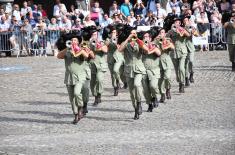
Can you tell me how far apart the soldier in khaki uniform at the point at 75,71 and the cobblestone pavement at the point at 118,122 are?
0.38m

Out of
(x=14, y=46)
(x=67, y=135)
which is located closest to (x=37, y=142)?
(x=67, y=135)

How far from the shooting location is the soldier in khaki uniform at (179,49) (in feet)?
72.5

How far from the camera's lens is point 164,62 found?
68.3 feet

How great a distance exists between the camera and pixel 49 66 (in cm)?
3081

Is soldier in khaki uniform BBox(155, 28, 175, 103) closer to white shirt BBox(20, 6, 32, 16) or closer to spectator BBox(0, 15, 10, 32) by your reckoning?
spectator BBox(0, 15, 10, 32)

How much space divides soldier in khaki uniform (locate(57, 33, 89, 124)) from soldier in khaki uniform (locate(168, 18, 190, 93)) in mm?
4418

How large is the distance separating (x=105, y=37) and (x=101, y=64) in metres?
1.37

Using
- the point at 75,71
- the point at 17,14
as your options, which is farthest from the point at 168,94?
the point at 17,14

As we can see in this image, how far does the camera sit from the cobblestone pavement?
14.8 m

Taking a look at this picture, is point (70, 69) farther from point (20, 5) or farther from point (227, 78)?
point (20, 5)

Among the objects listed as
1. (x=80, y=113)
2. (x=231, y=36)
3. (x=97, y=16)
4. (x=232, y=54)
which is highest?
(x=97, y=16)

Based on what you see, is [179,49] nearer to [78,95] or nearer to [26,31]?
[78,95]

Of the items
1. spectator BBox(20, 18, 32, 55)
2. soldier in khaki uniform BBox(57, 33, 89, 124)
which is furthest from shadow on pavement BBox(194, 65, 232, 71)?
soldier in khaki uniform BBox(57, 33, 89, 124)

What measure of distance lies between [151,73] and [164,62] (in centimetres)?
157
